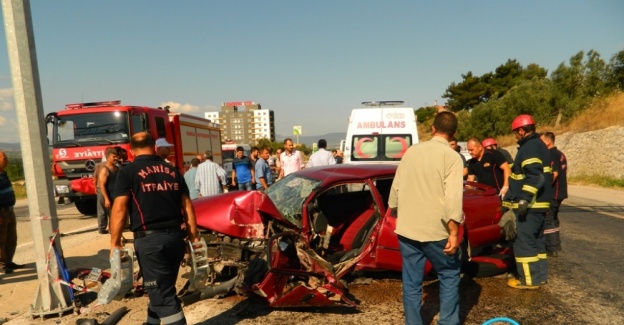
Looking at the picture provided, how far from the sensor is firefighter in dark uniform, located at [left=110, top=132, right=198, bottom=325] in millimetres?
2760

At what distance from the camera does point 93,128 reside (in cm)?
984

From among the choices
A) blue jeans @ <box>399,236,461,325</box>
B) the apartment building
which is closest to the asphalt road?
blue jeans @ <box>399,236,461,325</box>

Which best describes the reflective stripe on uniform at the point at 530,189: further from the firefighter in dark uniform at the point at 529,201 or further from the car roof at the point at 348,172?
the car roof at the point at 348,172

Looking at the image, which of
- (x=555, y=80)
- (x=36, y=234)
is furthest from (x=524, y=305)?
(x=555, y=80)

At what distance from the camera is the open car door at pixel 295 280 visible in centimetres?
348

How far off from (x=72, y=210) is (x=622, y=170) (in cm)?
2023

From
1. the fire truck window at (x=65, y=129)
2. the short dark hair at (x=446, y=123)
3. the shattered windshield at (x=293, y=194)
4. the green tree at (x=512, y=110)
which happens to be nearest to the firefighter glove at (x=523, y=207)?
the short dark hair at (x=446, y=123)

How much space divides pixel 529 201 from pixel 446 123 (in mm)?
1806

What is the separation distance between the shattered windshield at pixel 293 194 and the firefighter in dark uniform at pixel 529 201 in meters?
2.15

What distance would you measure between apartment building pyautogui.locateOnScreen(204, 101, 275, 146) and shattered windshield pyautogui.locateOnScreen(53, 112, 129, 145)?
370 feet

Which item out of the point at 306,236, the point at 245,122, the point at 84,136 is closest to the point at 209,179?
the point at 306,236

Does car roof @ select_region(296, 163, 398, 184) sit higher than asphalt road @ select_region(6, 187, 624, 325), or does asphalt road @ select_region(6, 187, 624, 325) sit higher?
car roof @ select_region(296, 163, 398, 184)

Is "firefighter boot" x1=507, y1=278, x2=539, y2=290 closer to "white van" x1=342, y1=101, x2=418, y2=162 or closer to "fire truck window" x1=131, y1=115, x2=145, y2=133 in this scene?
"white van" x1=342, y1=101, x2=418, y2=162

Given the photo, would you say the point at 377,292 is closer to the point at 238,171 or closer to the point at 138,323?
the point at 138,323
